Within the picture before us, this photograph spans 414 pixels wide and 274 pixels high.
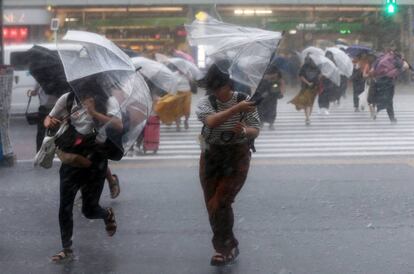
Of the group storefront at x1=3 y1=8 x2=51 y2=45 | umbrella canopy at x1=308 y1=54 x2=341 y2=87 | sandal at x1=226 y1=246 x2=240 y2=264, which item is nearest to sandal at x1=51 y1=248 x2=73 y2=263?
sandal at x1=226 y1=246 x2=240 y2=264

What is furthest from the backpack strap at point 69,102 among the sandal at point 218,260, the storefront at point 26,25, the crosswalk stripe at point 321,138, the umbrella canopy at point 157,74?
the storefront at point 26,25

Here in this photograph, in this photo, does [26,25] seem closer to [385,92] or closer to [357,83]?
[357,83]

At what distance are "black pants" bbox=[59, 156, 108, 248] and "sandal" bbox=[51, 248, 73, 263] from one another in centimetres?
4

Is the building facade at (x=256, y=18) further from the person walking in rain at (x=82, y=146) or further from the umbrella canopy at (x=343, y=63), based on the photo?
the person walking in rain at (x=82, y=146)

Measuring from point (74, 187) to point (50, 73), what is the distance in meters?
4.30

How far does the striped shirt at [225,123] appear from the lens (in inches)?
243

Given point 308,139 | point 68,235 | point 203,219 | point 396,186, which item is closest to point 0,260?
point 68,235

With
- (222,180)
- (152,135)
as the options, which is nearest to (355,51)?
(152,135)

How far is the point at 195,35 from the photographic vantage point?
9141mm

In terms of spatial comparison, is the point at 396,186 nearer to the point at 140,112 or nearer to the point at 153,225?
the point at 153,225

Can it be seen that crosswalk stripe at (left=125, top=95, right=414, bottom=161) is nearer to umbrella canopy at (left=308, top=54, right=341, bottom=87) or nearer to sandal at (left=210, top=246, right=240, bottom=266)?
umbrella canopy at (left=308, top=54, right=341, bottom=87)

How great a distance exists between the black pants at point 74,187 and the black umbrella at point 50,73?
158 inches

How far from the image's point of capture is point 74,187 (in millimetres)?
6559

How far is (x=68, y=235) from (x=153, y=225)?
155cm
